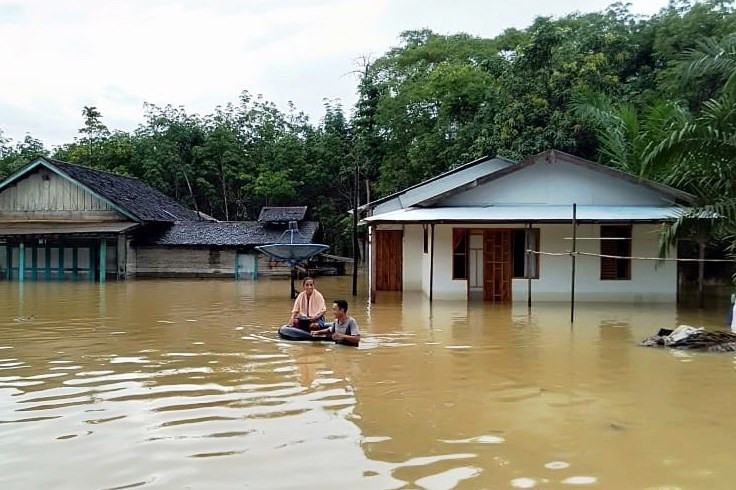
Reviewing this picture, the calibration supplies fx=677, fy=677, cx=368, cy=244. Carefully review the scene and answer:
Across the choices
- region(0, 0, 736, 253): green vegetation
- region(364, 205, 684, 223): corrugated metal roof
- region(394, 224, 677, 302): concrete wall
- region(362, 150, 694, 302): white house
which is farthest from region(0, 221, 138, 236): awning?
region(394, 224, 677, 302): concrete wall

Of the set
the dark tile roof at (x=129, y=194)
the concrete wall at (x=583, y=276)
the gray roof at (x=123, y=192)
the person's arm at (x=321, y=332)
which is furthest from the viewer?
the dark tile roof at (x=129, y=194)

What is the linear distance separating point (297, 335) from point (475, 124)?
21.0 metres

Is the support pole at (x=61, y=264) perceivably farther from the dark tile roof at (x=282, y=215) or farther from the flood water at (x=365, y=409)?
the flood water at (x=365, y=409)

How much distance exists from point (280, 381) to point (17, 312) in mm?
10588

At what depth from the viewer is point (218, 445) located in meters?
5.68

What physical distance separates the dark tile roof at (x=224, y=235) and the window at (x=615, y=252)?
15.2 m

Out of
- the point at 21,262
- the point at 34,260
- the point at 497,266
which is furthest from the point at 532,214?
the point at 34,260

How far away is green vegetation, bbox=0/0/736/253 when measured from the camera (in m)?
14.6

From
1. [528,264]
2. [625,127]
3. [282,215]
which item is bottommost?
[528,264]

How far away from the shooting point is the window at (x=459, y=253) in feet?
59.7

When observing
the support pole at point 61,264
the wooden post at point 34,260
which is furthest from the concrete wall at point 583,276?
the wooden post at point 34,260

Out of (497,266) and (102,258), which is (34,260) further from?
(497,266)

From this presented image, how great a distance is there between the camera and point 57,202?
30.4 metres

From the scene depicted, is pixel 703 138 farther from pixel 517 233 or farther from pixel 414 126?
pixel 414 126
